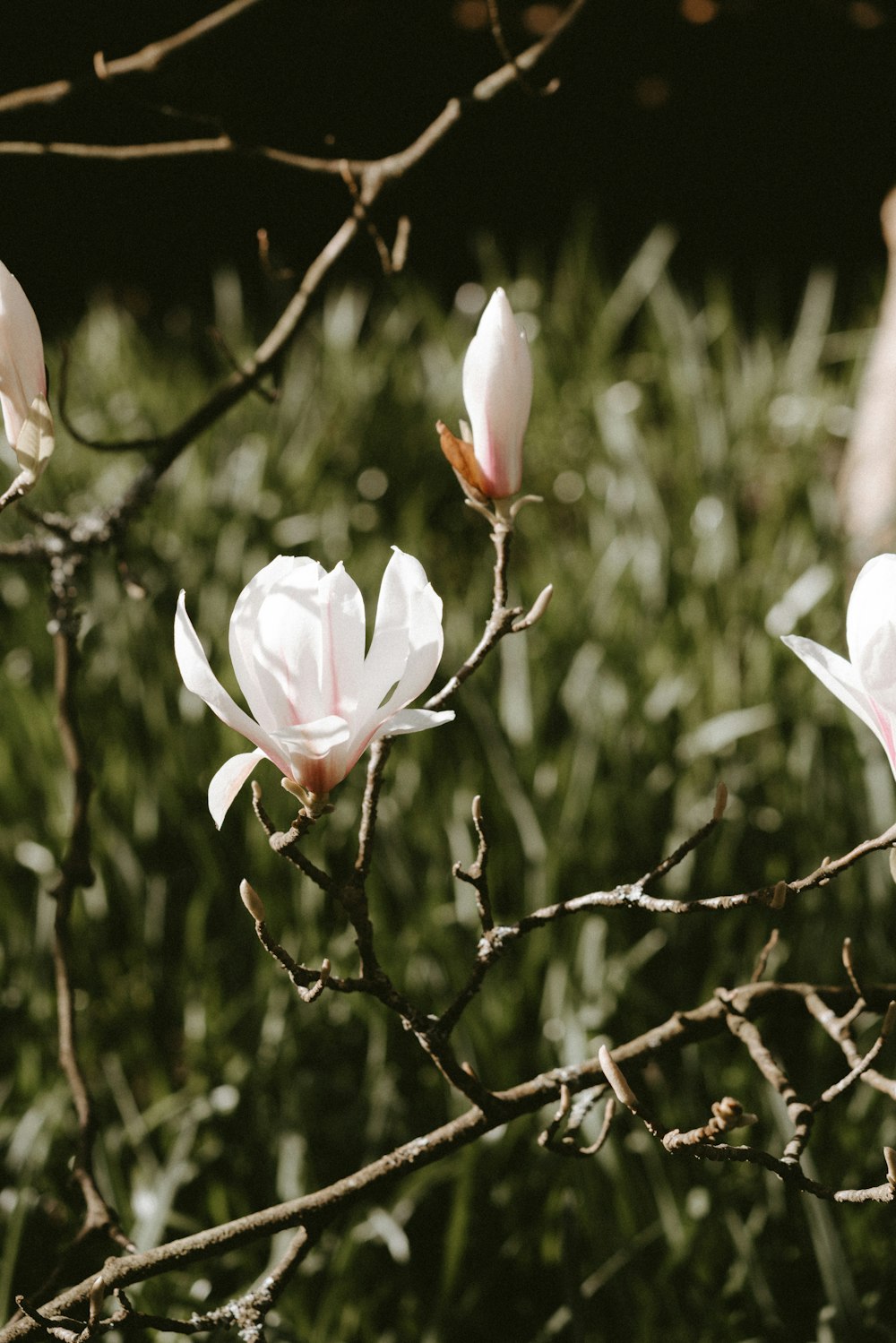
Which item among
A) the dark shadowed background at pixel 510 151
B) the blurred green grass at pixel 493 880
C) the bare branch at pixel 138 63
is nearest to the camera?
the bare branch at pixel 138 63

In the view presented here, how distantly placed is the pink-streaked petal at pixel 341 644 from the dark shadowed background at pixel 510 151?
3.27 metres

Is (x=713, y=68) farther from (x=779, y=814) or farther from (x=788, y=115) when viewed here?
(x=779, y=814)

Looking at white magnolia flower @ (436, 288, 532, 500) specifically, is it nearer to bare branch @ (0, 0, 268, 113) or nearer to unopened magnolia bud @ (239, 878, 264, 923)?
unopened magnolia bud @ (239, 878, 264, 923)

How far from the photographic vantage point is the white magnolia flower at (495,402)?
0.68 meters

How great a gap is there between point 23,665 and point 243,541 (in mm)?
459

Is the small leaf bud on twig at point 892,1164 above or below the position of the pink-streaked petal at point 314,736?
below

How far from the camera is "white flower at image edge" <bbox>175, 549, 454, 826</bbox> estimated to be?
59 cm

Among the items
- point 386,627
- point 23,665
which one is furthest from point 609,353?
point 386,627

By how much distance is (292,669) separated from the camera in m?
0.59

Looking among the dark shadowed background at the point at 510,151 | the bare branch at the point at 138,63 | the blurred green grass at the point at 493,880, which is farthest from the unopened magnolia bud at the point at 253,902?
the dark shadowed background at the point at 510,151

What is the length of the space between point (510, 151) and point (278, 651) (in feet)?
12.7

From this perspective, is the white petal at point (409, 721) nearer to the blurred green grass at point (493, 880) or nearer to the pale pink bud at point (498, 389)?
the pale pink bud at point (498, 389)

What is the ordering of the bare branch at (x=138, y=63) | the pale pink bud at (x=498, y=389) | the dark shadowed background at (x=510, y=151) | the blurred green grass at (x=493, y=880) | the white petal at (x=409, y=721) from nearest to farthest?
the white petal at (x=409, y=721) < the pale pink bud at (x=498, y=389) < the bare branch at (x=138, y=63) < the blurred green grass at (x=493, y=880) < the dark shadowed background at (x=510, y=151)

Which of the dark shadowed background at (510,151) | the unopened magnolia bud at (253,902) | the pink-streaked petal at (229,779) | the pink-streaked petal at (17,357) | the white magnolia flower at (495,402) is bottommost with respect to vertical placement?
the unopened magnolia bud at (253,902)
